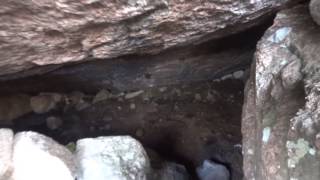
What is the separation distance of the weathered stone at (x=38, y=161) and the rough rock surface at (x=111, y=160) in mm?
66

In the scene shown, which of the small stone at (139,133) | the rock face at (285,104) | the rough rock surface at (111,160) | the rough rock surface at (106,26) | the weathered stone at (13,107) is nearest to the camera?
the rock face at (285,104)

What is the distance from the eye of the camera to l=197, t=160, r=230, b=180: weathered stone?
253 centimetres

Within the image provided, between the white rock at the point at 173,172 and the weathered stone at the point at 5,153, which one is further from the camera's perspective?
the white rock at the point at 173,172

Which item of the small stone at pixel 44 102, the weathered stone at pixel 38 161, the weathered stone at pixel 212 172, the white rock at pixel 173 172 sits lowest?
the weathered stone at pixel 212 172

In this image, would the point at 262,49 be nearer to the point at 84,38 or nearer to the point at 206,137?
the point at 84,38

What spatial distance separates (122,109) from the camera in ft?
9.36

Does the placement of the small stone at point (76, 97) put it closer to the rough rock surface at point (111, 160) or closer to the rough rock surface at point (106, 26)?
the rough rock surface at point (106, 26)

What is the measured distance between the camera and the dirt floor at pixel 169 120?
268cm

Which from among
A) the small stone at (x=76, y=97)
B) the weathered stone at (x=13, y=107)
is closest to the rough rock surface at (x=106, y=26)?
the weathered stone at (x=13, y=107)

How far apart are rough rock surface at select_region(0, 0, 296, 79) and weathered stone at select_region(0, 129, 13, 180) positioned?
0.91ft

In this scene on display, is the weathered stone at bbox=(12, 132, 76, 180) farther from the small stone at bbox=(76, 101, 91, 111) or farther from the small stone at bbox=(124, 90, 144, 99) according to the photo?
the small stone at bbox=(124, 90, 144, 99)

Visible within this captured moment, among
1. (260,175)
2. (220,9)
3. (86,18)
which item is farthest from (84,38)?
(260,175)

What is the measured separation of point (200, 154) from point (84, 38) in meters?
1.14

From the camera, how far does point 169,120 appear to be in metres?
2.81
